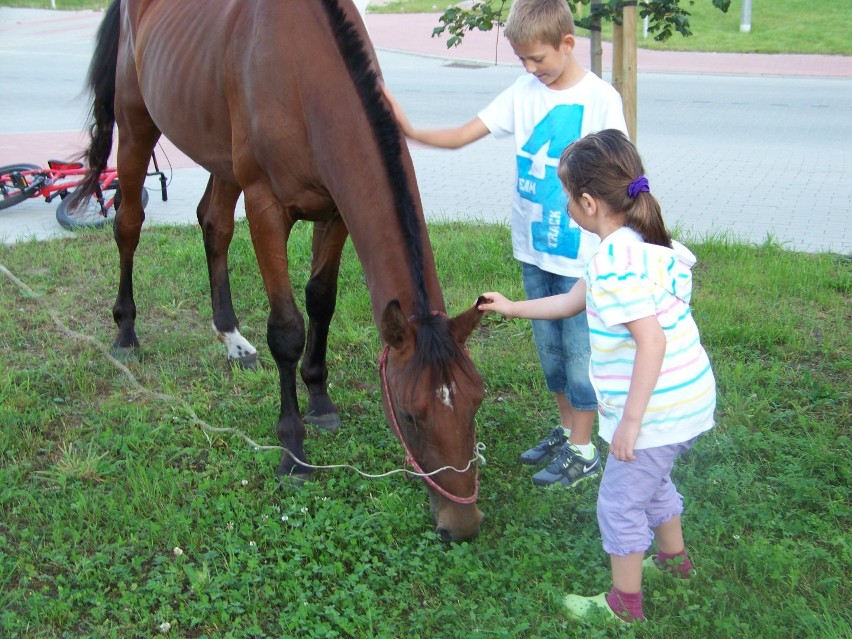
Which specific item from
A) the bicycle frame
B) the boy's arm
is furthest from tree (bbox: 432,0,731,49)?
the bicycle frame

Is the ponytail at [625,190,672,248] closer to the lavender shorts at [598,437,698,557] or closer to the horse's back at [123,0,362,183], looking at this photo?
the lavender shorts at [598,437,698,557]

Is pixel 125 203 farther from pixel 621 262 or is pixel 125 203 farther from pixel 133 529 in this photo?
pixel 621 262

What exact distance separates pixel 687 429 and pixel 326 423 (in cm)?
205

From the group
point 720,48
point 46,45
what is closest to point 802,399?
point 720,48

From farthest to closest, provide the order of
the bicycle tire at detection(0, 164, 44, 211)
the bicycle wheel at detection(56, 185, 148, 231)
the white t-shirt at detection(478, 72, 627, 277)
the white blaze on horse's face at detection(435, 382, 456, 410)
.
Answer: the bicycle tire at detection(0, 164, 44, 211) < the bicycle wheel at detection(56, 185, 148, 231) < the white t-shirt at detection(478, 72, 627, 277) < the white blaze on horse's face at detection(435, 382, 456, 410)

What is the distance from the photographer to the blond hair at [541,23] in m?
3.06

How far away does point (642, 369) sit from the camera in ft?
8.01

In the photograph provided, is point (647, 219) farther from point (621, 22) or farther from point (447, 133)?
point (621, 22)

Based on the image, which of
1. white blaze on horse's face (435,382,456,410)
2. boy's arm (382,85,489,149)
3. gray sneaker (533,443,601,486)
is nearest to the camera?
white blaze on horse's face (435,382,456,410)

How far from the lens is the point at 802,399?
4148mm

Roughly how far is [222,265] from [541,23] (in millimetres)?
2746

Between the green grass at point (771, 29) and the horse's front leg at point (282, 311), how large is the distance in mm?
A: 13838

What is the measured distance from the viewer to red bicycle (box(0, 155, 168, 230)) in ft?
24.0

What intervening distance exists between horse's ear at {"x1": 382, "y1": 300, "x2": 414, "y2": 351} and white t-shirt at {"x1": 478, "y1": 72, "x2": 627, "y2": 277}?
831 mm
